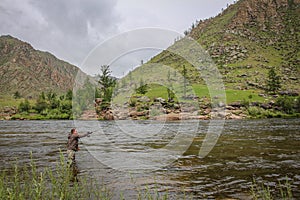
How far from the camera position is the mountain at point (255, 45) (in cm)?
11648

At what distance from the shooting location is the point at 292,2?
186 metres

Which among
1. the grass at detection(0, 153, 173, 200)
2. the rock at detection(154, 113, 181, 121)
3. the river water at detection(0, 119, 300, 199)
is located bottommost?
the river water at detection(0, 119, 300, 199)

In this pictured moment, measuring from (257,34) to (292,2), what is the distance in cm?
4477

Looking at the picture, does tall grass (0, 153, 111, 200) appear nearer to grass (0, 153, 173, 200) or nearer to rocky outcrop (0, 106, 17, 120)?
grass (0, 153, 173, 200)

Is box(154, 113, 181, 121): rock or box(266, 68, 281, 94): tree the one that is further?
box(266, 68, 281, 94): tree

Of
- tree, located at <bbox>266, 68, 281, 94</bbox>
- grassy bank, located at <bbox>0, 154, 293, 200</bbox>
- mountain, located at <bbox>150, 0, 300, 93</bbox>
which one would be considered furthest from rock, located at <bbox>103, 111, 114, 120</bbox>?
grassy bank, located at <bbox>0, 154, 293, 200</bbox>

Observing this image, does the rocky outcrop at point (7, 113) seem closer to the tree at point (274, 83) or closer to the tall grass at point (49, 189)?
the tree at point (274, 83)

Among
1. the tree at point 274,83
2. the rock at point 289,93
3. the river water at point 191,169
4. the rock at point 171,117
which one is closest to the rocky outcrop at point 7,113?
the rock at point 171,117

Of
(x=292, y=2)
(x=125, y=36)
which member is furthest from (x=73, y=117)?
(x=292, y=2)

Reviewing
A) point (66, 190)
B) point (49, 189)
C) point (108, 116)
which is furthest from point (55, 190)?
point (108, 116)

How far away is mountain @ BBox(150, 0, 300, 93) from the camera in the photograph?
11648 centimetres

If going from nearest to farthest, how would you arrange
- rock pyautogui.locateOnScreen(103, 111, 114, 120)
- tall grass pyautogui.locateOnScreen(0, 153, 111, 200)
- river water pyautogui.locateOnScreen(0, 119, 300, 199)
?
1. tall grass pyautogui.locateOnScreen(0, 153, 111, 200)
2. river water pyautogui.locateOnScreen(0, 119, 300, 199)
3. rock pyautogui.locateOnScreen(103, 111, 114, 120)

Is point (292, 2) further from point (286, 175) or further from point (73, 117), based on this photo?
point (286, 175)

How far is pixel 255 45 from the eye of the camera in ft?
502
